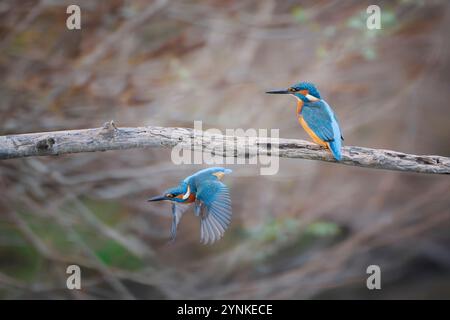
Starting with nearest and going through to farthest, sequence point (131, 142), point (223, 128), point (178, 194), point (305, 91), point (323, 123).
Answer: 1. point (178, 194)
2. point (131, 142)
3. point (323, 123)
4. point (305, 91)
5. point (223, 128)

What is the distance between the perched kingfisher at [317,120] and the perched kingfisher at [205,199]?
22.8 inches

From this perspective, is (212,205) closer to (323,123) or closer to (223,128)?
(323,123)

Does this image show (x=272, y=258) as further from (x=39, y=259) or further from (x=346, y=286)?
(x=39, y=259)

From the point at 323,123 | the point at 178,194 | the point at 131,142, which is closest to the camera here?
the point at 178,194

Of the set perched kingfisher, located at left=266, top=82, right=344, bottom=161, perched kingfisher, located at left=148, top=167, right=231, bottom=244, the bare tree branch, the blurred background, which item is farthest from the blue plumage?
the blurred background

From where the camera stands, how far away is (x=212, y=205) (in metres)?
3.13

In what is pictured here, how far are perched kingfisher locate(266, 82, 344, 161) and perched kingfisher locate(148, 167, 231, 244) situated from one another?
58 cm

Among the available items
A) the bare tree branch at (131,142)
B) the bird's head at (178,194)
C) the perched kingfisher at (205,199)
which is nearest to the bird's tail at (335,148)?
the bare tree branch at (131,142)

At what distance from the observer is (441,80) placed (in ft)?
A: 25.3

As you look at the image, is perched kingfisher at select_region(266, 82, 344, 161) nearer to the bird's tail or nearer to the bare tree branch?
the bird's tail

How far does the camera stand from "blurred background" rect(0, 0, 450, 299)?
5070 millimetres

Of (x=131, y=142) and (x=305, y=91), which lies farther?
(x=305, y=91)

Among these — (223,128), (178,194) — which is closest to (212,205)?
(178,194)

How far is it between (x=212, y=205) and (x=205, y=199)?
0.15ft
